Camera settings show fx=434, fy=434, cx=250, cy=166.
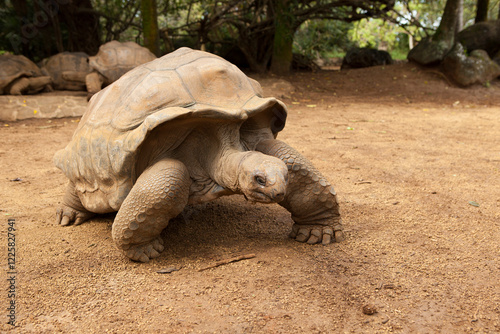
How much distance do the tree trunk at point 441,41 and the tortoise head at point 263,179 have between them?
33.0 ft

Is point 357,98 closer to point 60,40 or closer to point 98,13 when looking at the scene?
point 98,13

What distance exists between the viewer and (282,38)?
1062 centimetres

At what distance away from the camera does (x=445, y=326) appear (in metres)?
1.78

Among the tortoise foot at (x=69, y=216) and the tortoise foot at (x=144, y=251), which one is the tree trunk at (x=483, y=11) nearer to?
the tortoise foot at (x=69, y=216)

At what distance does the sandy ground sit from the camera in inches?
73.0

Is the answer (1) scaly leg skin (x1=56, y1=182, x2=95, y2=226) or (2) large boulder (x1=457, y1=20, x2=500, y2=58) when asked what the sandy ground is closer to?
(1) scaly leg skin (x1=56, y1=182, x2=95, y2=226)

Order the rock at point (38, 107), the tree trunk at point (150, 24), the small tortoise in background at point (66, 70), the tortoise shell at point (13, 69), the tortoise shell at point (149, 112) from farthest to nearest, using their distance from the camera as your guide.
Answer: the small tortoise in background at point (66, 70)
the tree trunk at point (150, 24)
the tortoise shell at point (13, 69)
the rock at point (38, 107)
the tortoise shell at point (149, 112)

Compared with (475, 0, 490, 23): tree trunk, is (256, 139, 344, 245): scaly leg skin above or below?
below

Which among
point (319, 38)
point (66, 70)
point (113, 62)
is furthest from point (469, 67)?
point (66, 70)

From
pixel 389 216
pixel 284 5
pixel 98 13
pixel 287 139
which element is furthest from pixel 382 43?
pixel 389 216

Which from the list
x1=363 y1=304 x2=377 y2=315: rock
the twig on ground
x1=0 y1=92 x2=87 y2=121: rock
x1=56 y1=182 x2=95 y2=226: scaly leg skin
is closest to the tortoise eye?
the twig on ground

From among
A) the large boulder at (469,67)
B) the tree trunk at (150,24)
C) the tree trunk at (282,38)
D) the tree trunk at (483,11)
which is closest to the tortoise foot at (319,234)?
the tree trunk at (150,24)

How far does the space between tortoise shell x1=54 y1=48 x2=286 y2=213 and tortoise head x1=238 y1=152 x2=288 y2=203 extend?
377 mm

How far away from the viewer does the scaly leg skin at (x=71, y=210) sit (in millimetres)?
3045
